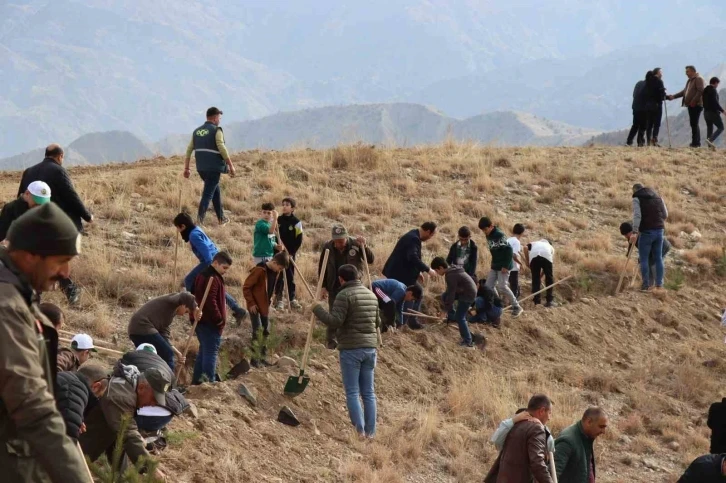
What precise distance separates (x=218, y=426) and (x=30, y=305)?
5.14 meters

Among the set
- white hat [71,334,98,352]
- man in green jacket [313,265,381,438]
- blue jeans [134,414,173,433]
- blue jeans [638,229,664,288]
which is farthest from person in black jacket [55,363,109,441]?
blue jeans [638,229,664,288]

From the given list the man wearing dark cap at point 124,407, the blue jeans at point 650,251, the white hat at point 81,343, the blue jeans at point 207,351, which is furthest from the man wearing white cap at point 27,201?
the blue jeans at point 650,251

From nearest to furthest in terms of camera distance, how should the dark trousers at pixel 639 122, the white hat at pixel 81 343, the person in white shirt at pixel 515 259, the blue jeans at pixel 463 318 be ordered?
the white hat at pixel 81 343
the blue jeans at pixel 463 318
the person in white shirt at pixel 515 259
the dark trousers at pixel 639 122

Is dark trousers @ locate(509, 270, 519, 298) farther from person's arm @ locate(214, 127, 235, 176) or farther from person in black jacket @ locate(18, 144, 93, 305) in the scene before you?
person in black jacket @ locate(18, 144, 93, 305)

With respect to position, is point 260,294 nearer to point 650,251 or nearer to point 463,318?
point 463,318

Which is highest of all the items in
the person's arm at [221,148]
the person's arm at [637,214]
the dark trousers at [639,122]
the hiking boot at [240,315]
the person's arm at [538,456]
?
the dark trousers at [639,122]

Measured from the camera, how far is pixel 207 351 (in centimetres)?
982

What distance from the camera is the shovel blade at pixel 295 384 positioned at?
9797 mm

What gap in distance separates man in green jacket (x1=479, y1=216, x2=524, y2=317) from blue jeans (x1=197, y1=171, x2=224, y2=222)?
4.07 metres

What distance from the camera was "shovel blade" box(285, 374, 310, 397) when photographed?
9.80m

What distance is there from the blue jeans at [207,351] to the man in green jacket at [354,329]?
56.1 inches

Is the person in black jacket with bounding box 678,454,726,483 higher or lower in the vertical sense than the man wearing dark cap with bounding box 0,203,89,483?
lower

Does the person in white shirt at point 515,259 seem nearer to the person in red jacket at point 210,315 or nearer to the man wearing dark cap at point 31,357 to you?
the person in red jacket at point 210,315

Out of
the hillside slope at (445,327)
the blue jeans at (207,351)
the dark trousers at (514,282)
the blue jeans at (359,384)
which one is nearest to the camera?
the blue jeans at (359,384)
